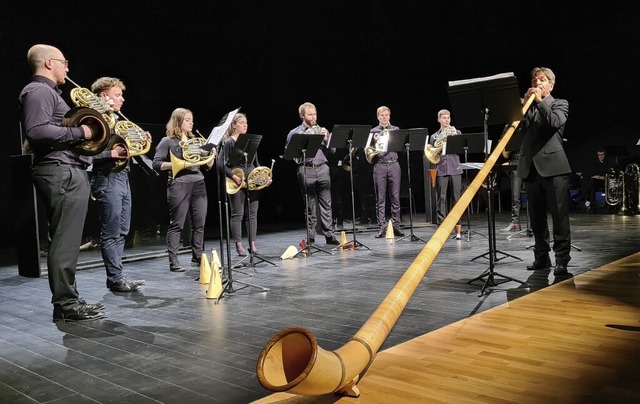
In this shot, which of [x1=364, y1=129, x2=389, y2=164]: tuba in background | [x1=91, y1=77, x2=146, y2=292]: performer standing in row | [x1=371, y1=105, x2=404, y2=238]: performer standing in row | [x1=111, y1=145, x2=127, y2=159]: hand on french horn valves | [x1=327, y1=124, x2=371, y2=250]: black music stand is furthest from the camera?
[x1=371, y1=105, x2=404, y2=238]: performer standing in row

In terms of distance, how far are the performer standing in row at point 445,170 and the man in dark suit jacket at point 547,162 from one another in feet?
10.8

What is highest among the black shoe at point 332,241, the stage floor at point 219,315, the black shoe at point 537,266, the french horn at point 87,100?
the french horn at point 87,100

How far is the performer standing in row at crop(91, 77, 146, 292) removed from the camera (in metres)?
4.61

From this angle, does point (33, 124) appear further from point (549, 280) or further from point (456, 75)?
point (456, 75)

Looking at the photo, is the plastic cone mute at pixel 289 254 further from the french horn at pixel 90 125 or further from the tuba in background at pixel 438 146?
the french horn at pixel 90 125

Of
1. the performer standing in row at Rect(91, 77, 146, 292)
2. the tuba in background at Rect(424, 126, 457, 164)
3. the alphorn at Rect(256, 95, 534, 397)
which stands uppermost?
the tuba in background at Rect(424, 126, 457, 164)

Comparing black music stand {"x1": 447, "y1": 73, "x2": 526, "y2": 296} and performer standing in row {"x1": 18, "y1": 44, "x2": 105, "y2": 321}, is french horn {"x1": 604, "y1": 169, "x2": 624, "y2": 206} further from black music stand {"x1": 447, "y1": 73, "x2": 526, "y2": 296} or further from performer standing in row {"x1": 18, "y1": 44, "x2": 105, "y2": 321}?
performer standing in row {"x1": 18, "y1": 44, "x2": 105, "y2": 321}

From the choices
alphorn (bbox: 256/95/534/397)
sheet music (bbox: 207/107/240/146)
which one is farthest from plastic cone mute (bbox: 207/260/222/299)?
alphorn (bbox: 256/95/534/397)

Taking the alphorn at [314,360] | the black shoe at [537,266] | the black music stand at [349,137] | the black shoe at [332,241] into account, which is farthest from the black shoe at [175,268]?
the alphorn at [314,360]

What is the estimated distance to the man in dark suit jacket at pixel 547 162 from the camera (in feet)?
14.8

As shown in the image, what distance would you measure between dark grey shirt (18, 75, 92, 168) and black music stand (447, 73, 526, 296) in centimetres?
270

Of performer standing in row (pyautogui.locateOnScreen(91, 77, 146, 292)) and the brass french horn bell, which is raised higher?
the brass french horn bell

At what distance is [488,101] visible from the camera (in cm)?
406

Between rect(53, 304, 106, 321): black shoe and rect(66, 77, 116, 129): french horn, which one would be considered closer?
rect(53, 304, 106, 321): black shoe
